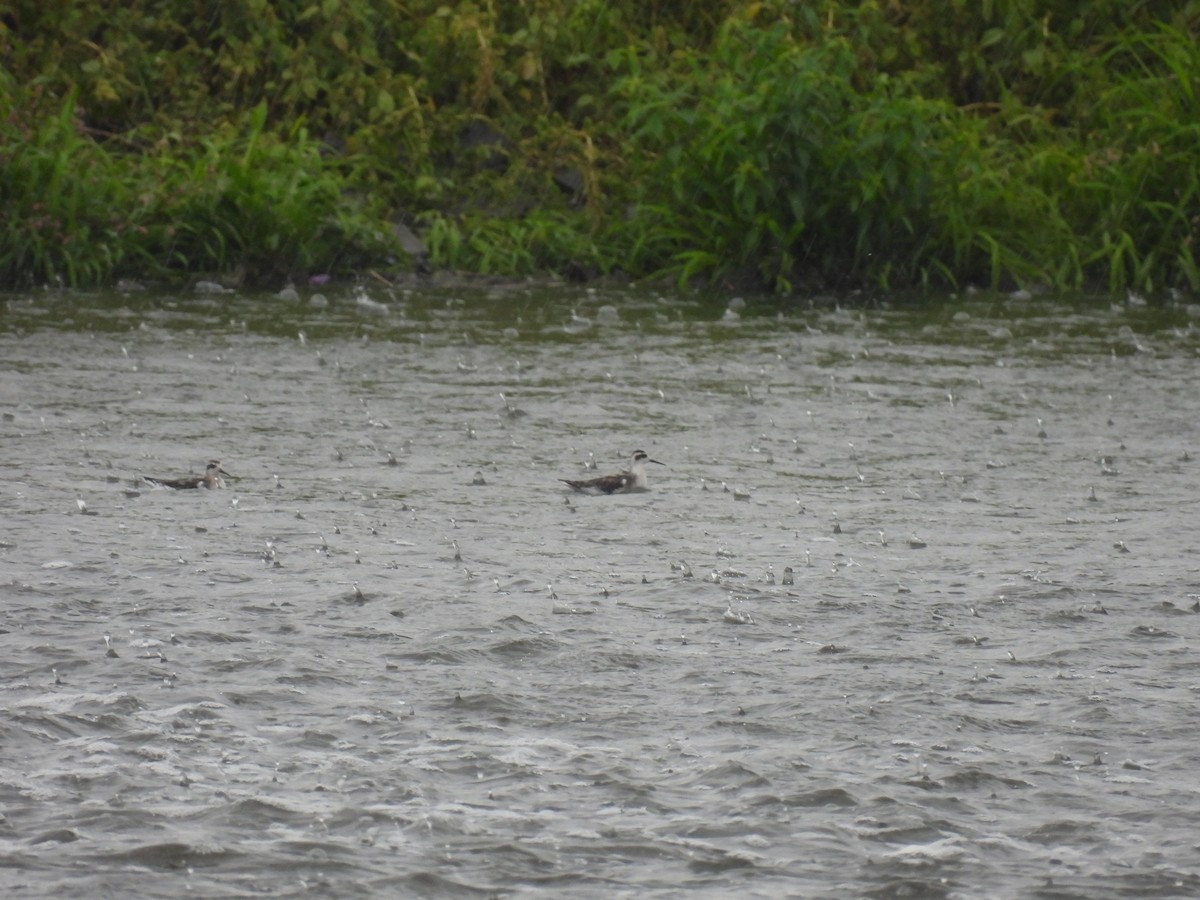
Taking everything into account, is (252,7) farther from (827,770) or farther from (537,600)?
(827,770)

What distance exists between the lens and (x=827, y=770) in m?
4.39

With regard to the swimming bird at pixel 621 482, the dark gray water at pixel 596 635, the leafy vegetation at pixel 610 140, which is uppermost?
the leafy vegetation at pixel 610 140

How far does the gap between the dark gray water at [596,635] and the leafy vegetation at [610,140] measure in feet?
11.7

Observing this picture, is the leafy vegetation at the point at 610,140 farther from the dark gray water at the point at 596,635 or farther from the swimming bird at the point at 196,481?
the swimming bird at the point at 196,481

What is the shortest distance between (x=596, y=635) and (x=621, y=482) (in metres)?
2.02

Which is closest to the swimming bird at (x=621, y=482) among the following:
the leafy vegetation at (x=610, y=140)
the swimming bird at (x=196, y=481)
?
the swimming bird at (x=196, y=481)

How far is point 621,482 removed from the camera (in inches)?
294

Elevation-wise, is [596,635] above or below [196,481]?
below

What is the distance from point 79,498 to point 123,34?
9884mm

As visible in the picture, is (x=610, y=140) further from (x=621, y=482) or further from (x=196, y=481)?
(x=196, y=481)

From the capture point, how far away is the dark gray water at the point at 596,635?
395cm

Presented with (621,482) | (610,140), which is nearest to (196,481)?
(621,482)

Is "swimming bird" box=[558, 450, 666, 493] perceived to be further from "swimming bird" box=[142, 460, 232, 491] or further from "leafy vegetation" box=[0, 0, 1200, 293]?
"leafy vegetation" box=[0, 0, 1200, 293]

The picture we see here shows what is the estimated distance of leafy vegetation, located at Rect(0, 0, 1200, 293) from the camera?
1385cm
